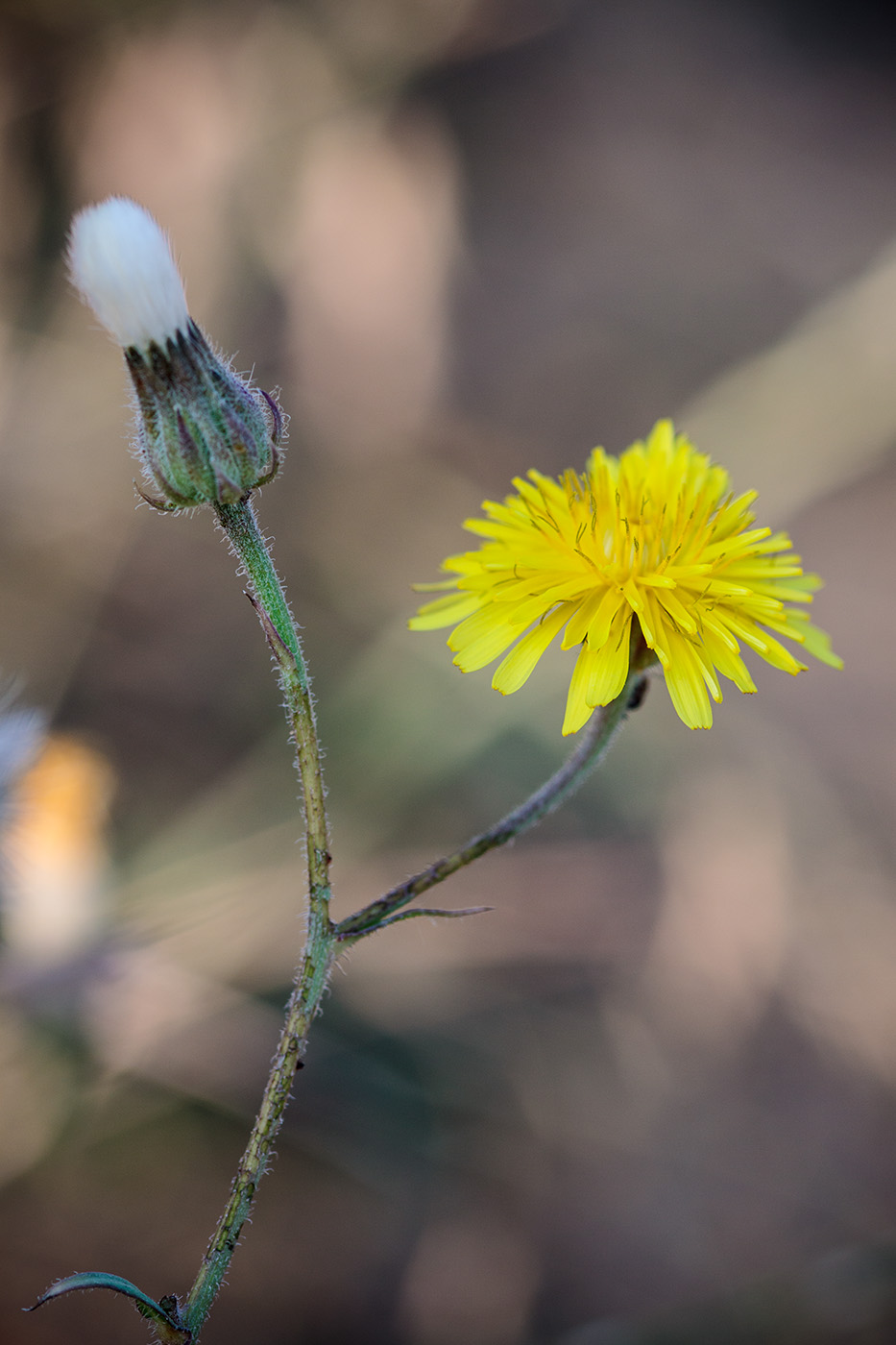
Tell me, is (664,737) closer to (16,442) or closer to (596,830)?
(596,830)

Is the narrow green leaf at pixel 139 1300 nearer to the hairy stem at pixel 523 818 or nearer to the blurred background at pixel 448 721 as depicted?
the hairy stem at pixel 523 818

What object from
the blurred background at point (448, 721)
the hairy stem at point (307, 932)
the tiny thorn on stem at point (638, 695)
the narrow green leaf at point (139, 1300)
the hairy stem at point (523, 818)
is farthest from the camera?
the blurred background at point (448, 721)

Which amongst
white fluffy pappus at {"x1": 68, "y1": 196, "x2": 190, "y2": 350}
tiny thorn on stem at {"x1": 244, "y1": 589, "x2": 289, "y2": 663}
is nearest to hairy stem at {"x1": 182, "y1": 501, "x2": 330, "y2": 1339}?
tiny thorn on stem at {"x1": 244, "y1": 589, "x2": 289, "y2": 663}

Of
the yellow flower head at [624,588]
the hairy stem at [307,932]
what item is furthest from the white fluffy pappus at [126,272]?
the yellow flower head at [624,588]

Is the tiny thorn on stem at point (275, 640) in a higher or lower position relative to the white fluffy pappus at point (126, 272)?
lower

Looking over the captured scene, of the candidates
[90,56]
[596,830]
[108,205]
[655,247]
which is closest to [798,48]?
[655,247]
